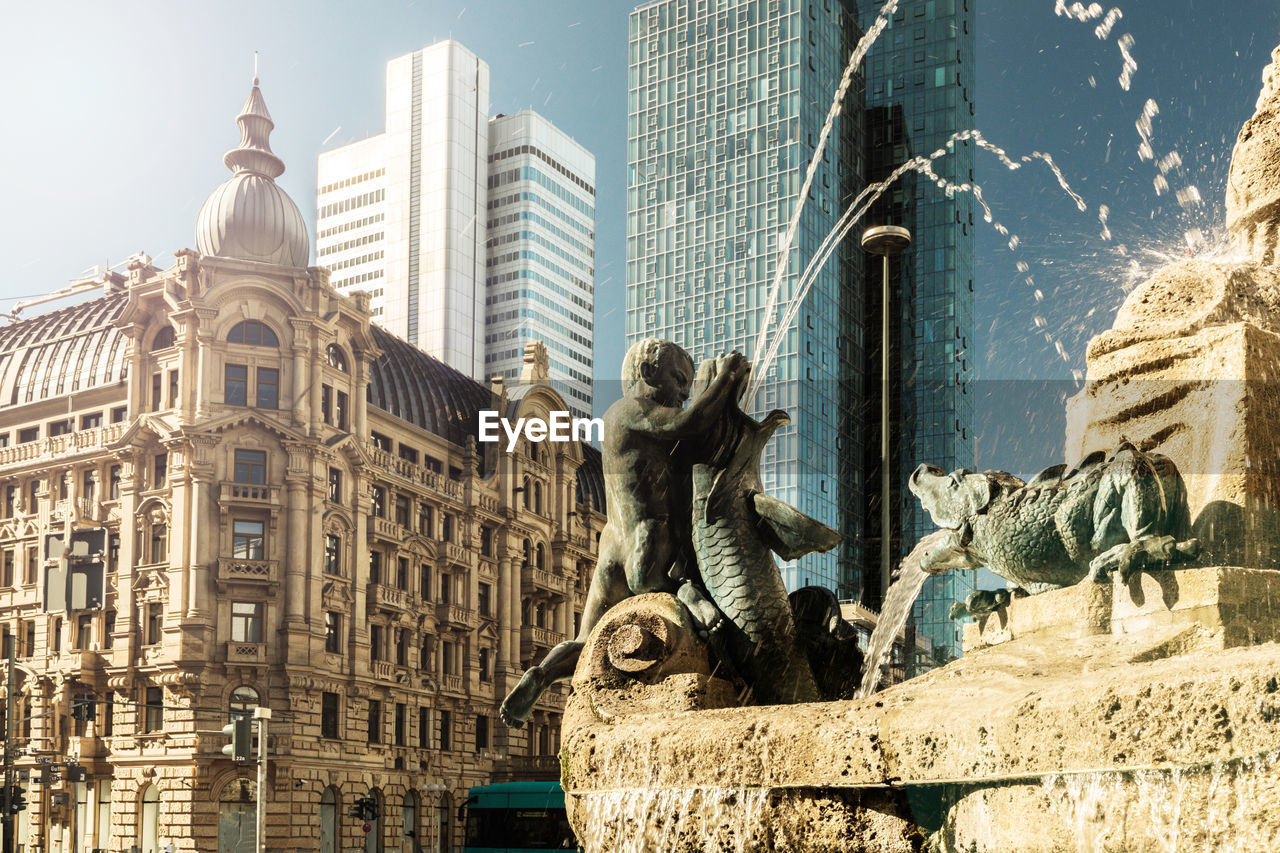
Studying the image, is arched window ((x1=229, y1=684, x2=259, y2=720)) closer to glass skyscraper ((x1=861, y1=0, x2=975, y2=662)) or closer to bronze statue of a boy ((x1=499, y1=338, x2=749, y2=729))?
glass skyscraper ((x1=861, y1=0, x2=975, y2=662))

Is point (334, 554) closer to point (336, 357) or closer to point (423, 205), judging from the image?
point (336, 357)

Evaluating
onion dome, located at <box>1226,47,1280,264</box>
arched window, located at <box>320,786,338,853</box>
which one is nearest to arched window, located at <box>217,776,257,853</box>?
arched window, located at <box>320,786,338,853</box>

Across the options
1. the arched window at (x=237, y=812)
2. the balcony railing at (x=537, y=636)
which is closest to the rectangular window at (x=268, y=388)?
the arched window at (x=237, y=812)

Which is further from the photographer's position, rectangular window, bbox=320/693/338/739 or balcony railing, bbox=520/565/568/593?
balcony railing, bbox=520/565/568/593

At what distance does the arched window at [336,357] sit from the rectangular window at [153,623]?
879cm

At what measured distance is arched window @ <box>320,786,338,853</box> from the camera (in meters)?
39.6

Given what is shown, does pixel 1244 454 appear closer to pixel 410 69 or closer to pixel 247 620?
pixel 247 620

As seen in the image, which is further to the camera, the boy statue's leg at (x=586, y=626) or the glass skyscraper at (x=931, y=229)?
the glass skyscraper at (x=931, y=229)

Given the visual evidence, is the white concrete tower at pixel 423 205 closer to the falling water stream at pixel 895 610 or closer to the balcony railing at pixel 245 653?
the balcony railing at pixel 245 653

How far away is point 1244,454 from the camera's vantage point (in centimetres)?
538

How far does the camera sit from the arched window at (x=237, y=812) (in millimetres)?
37375

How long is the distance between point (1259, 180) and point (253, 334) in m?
38.1

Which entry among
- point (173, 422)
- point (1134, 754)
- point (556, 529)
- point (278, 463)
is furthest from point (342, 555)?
point (1134, 754)

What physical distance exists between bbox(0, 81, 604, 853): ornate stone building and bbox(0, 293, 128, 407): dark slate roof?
0.33 feet
